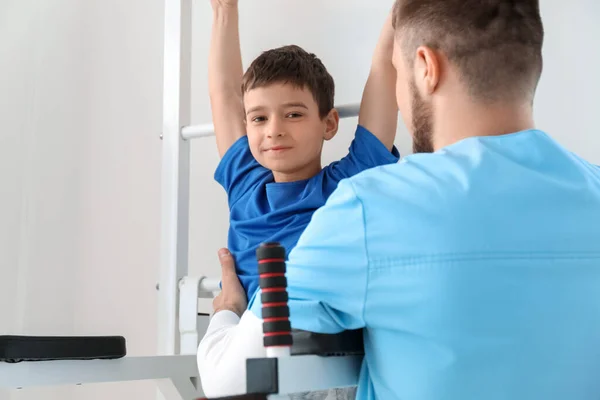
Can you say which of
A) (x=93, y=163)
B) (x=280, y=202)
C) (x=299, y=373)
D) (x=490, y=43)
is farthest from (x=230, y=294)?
(x=93, y=163)

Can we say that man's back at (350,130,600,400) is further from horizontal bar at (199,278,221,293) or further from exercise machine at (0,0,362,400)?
horizontal bar at (199,278,221,293)

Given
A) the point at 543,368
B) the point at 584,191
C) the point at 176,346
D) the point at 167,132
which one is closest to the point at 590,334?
the point at 543,368

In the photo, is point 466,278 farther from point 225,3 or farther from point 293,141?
point 225,3

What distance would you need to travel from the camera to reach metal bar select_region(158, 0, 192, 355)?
5.47ft

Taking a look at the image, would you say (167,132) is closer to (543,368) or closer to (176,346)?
(176,346)

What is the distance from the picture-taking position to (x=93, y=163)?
85.5 inches

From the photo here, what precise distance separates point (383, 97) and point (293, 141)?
0.21m

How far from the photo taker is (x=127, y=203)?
2135 millimetres

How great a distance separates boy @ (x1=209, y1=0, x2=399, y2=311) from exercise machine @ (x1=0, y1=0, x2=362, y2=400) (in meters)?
→ 0.08

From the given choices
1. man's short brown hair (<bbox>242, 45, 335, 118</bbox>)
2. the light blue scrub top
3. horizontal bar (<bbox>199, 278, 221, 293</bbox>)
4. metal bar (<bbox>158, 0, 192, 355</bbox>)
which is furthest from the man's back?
metal bar (<bbox>158, 0, 192, 355</bbox>)

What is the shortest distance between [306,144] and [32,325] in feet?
3.46

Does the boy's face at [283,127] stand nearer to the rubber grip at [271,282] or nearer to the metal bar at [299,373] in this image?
the metal bar at [299,373]

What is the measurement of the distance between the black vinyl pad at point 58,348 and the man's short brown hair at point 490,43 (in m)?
0.74

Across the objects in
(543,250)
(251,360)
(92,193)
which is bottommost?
(251,360)
